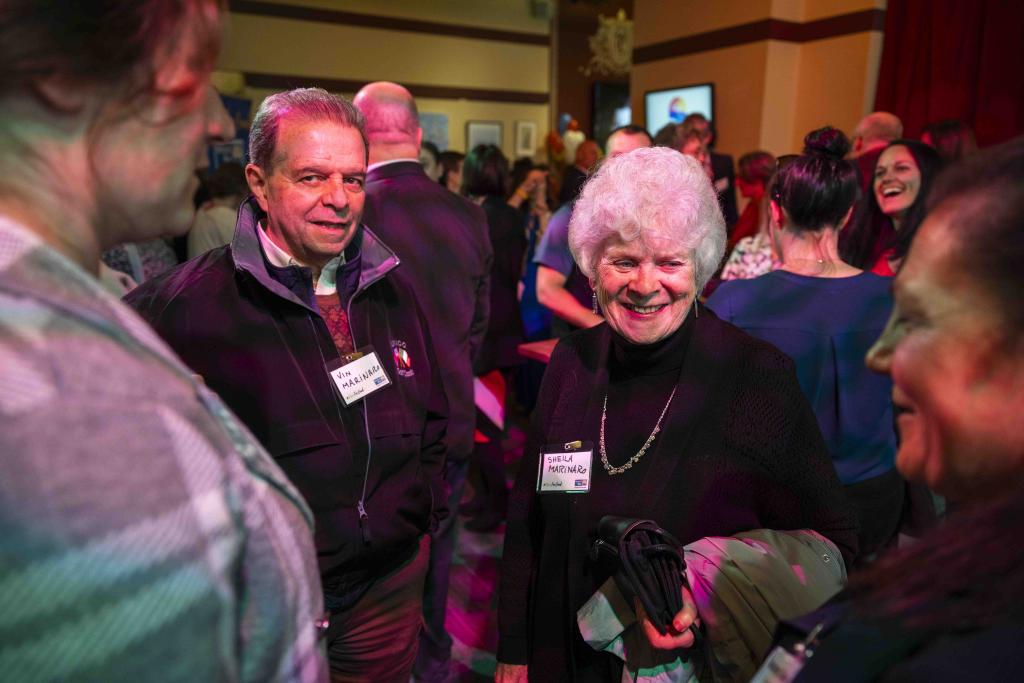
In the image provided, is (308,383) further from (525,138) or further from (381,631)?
(525,138)

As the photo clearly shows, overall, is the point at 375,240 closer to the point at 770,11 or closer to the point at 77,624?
the point at 77,624

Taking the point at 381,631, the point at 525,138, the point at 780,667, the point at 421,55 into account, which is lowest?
the point at 381,631

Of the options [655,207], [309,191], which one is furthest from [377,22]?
[655,207]

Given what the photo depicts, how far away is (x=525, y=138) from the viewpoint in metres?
11.1

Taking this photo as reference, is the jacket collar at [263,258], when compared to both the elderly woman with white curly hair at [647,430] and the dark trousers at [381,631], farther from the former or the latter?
the dark trousers at [381,631]

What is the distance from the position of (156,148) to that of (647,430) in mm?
1060

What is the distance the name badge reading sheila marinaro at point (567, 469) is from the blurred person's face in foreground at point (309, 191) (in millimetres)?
723

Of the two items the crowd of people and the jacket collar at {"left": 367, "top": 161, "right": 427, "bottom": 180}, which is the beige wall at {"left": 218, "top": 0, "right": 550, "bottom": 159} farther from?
the crowd of people

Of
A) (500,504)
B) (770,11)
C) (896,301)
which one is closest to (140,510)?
(896,301)

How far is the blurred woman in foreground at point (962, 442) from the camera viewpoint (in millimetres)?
562

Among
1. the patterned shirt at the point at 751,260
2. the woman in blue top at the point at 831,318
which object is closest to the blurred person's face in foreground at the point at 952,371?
the woman in blue top at the point at 831,318

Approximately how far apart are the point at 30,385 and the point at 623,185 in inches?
47.2

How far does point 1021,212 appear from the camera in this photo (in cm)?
57

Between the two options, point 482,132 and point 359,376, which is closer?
point 359,376
